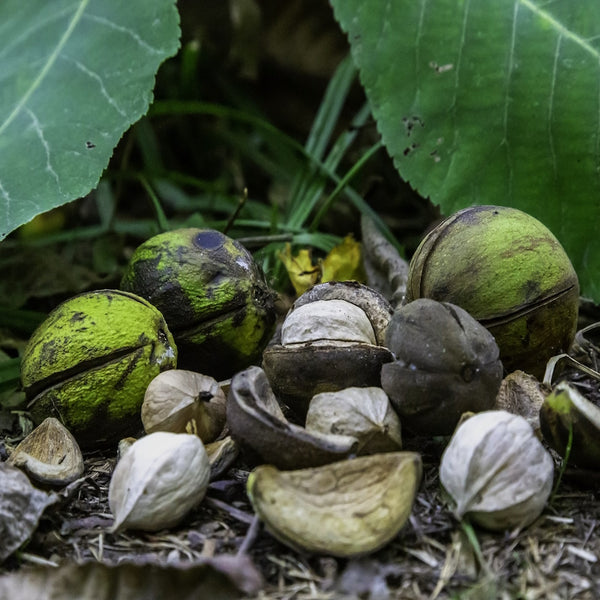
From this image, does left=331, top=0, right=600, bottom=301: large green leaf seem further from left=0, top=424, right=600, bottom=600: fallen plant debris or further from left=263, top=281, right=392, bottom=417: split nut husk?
left=0, top=424, right=600, bottom=600: fallen plant debris

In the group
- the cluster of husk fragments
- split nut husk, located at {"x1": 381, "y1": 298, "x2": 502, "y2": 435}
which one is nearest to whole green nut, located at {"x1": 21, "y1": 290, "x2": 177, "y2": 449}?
the cluster of husk fragments

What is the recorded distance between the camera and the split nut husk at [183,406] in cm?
151

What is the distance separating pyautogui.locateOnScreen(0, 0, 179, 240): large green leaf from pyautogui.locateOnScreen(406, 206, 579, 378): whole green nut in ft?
3.12

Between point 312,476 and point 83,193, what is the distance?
103 centimetres

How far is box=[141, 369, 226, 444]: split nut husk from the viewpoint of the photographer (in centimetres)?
151

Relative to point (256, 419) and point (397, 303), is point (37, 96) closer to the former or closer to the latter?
point (397, 303)

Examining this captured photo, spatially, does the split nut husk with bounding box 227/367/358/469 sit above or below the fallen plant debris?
above

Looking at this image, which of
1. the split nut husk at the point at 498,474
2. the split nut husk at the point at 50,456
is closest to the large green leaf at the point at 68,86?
the split nut husk at the point at 50,456

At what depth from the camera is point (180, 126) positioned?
3.63 m

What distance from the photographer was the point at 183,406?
150 cm

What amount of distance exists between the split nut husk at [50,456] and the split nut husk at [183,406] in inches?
6.3

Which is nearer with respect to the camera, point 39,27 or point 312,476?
point 312,476

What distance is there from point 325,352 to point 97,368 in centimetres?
48

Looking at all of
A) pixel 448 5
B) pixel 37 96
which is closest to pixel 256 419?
pixel 37 96
